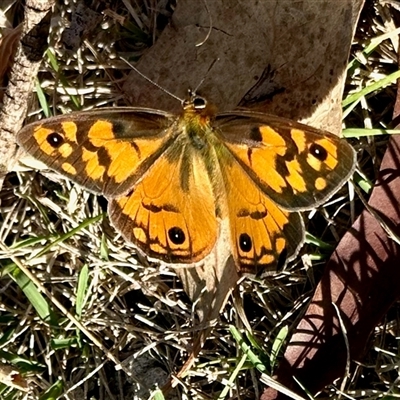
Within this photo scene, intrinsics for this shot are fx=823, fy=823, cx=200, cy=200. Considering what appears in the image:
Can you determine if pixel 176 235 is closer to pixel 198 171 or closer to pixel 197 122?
pixel 198 171

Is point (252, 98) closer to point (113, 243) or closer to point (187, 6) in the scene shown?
point (187, 6)

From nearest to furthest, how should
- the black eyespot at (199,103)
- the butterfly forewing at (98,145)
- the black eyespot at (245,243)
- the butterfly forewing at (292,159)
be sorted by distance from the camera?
the butterfly forewing at (292,159), the butterfly forewing at (98,145), the black eyespot at (245,243), the black eyespot at (199,103)

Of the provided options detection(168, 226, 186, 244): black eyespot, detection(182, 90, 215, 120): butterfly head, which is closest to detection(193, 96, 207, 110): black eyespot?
detection(182, 90, 215, 120): butterfly head

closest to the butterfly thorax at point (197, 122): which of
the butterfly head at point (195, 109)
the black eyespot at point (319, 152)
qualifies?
the butterfly head at point (195, 109)

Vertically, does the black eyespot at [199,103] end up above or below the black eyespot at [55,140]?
above

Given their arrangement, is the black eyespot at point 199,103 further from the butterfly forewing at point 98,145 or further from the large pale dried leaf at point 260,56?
the butterfly forewing at point 98,145

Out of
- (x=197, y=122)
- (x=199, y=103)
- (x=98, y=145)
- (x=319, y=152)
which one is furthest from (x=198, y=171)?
(x=319, y=152)
